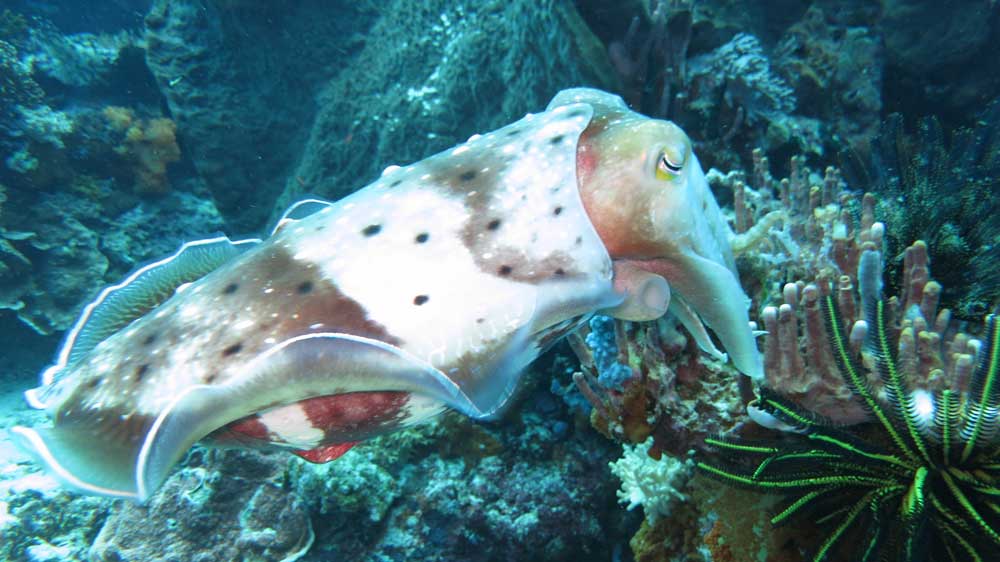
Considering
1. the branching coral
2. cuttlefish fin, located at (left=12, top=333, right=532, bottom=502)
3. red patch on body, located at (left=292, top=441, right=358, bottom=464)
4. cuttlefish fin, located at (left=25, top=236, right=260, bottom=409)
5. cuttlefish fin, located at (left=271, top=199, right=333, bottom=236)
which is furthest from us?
the branching coral

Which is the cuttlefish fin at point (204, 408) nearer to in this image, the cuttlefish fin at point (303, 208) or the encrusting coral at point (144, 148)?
the cuttlefish fin at point (303, 208)

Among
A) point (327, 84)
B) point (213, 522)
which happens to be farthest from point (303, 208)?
point (327, 84)

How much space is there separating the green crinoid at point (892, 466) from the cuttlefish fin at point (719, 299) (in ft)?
1.32

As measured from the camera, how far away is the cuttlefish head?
216 cm

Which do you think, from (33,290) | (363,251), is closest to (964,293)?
(363,251)

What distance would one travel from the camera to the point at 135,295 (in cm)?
260

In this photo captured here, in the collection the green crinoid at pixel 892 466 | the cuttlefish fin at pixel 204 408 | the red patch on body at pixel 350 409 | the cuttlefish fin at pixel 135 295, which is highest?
the cuttlefish fin at pixel 135 295

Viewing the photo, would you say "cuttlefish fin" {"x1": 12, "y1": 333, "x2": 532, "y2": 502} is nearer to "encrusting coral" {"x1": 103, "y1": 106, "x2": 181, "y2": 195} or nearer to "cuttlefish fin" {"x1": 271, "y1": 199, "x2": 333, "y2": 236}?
"cuttlefish fin" {"x1": 271, "y1": 199, "x2": 333, "y2": 236}

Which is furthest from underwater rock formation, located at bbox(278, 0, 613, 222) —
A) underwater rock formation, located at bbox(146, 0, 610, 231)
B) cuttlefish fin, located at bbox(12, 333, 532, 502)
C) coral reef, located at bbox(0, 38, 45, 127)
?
cuttlefish fin, located at bbox(12, 333, 532, 502)

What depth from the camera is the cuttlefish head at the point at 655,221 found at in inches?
85.0

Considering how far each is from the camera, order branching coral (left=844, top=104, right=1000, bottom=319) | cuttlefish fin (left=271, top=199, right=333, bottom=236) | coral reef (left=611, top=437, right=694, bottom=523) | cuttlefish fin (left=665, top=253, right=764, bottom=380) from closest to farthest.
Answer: cuttlefish fin (left=665, top=253, right=764, bottom=380)
cuttlefish fin (left=271, top=199, right=333, bottom=236)
branching coral (left=844, top=104, right=1000, bottom=319)
coral reef (left=611, top=437, right=694, bottom=523)

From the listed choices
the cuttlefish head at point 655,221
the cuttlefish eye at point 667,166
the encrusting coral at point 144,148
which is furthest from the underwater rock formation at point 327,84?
the cuttlefish eye at point 667,166

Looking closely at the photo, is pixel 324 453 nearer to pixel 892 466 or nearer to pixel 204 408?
pixel 204 408

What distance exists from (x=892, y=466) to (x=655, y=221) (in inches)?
61.5
